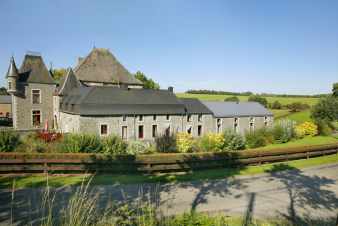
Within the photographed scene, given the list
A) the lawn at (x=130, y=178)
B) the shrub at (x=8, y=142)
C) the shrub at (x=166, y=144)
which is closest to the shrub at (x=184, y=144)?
the shrub at (x=166, y=144)

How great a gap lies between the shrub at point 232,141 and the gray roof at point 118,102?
11.4 metres

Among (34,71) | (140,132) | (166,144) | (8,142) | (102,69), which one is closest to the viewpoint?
(8,142)

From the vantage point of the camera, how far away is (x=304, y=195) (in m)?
10.5

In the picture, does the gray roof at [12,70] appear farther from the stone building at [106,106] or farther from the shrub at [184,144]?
the shrub at [184,144]

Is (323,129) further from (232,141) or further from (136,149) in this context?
(136,149)

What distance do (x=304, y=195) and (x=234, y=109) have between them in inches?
1103

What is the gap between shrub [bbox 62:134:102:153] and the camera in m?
14.2

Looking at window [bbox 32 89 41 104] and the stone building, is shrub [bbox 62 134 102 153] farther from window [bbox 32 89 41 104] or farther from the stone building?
window [bbox 32 89 41 104]

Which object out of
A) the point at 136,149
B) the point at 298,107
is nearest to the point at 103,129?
the point at 136,149

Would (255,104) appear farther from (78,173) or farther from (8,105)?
(8,105)

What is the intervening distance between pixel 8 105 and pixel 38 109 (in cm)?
3118

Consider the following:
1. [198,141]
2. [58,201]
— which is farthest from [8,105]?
[58,201]

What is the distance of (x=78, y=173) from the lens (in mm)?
12625

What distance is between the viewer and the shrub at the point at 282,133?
28.6 metres
